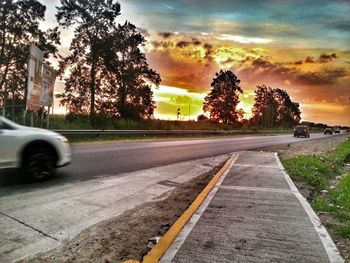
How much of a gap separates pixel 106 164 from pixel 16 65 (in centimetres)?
3414

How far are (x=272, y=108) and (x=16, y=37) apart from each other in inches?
4301

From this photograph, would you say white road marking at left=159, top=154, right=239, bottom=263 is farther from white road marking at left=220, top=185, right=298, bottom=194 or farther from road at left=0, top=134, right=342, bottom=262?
road at left=0, top=134, right=342, bottom=262

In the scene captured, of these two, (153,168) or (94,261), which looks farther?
(153,168)

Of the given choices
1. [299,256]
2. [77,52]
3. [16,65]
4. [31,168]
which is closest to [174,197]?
[31,168]

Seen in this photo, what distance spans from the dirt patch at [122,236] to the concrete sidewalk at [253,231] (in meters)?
0.40

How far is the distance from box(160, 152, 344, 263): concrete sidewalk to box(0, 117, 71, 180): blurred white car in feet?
11.8

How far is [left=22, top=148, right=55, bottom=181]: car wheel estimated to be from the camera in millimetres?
9281

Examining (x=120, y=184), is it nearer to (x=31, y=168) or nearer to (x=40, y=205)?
(x=31, y=168)

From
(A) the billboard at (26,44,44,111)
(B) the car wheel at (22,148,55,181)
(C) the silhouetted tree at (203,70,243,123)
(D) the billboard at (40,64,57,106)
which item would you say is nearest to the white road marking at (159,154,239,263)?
(B) the car wheel at (22,148,55,181)

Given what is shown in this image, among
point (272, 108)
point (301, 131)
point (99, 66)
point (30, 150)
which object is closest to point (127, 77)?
point (99, 66)

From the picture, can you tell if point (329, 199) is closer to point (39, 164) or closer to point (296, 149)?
point (39, 164)

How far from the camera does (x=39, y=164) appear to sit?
31.0 feet

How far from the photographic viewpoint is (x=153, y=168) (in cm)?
1302

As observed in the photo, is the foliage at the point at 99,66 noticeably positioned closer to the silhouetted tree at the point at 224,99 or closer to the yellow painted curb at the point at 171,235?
the yellow painted curb at the point at 171,235
